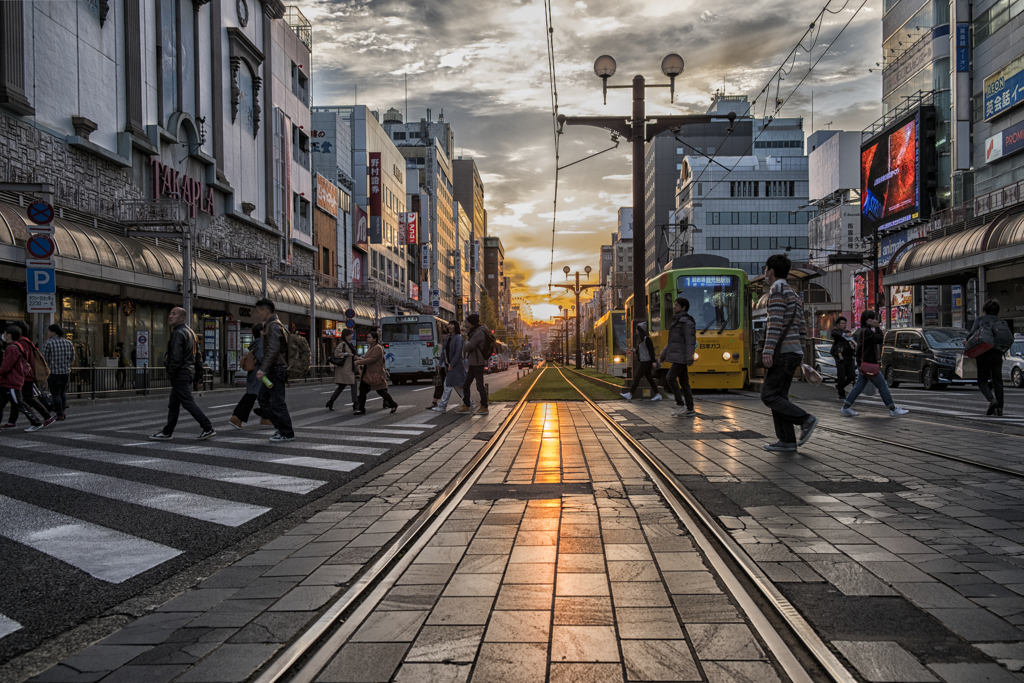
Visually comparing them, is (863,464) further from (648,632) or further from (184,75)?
(184,75)

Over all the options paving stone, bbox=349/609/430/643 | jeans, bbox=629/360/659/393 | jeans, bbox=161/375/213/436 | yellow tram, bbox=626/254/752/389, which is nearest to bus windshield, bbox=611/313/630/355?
yellow tram, bbox=626/254/752/389

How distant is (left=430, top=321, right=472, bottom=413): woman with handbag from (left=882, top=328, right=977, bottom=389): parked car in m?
13.3

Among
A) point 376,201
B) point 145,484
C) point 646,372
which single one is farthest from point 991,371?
point 376,201

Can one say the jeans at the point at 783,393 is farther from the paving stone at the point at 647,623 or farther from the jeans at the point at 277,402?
the jeans at the point at 277,402

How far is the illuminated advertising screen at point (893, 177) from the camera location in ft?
147

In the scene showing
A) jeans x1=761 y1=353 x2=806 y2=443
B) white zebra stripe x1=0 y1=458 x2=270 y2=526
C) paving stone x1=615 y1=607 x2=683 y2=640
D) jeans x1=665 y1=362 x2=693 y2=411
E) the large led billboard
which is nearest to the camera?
paving stone x1=615 y1=607 x2=683 y2=640

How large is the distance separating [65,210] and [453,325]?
1660cm

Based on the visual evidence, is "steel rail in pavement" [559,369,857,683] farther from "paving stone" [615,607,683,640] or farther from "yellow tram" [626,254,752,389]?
"yellow tram" [626,254,752,389]


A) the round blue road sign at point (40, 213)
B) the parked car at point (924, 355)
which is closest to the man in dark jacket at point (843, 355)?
the parked car at point (924, 355)

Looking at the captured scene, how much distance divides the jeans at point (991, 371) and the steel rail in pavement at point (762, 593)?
309 inches

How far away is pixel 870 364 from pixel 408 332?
2225cm

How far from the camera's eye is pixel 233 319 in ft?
121

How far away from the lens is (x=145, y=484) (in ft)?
21.4

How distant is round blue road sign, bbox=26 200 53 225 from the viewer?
16.0 meters
